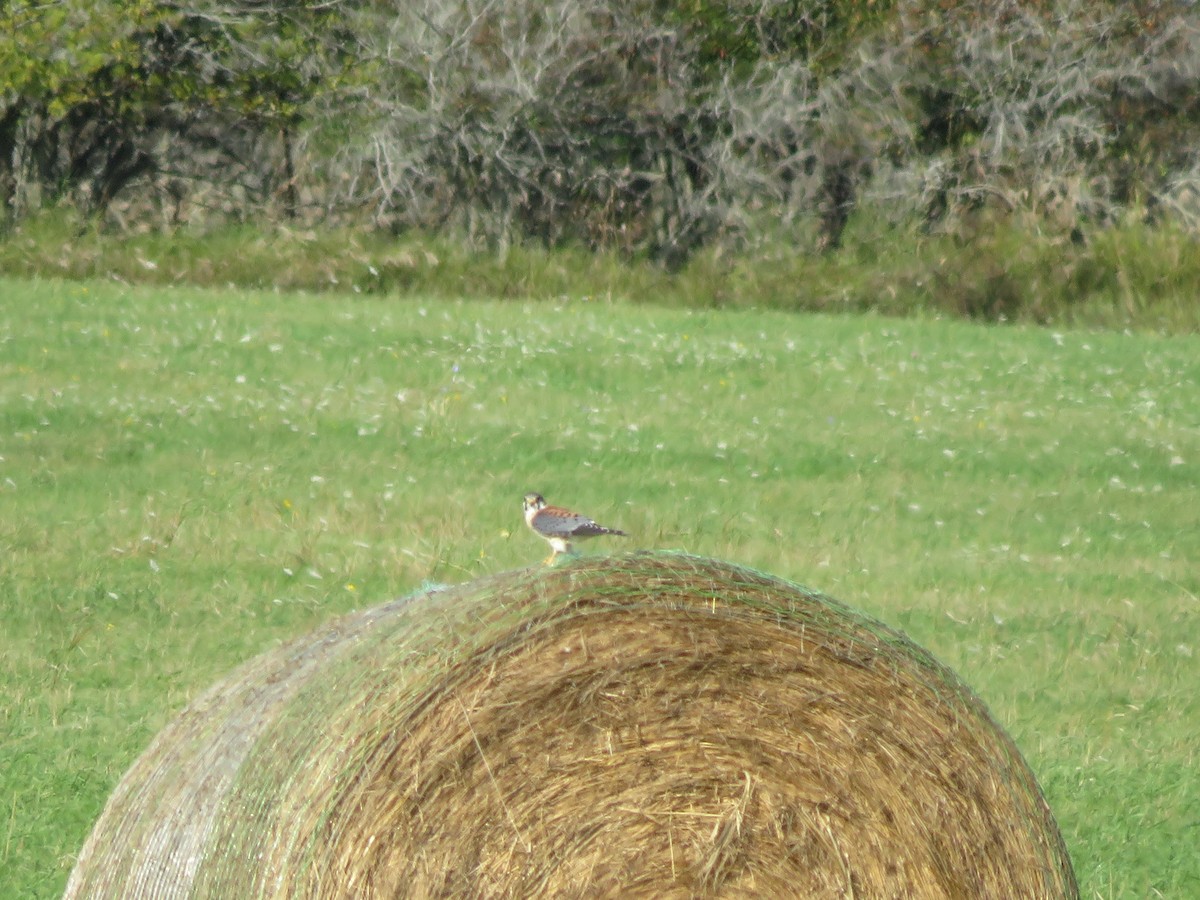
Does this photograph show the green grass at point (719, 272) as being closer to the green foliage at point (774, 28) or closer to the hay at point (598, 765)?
the green foliage at point (774, 28)

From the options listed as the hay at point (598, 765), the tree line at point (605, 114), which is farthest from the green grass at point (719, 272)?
the hay at point (598, 765)

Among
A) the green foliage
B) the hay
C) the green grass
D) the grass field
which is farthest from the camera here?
the green foliage

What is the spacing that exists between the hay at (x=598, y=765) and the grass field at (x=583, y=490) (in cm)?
166

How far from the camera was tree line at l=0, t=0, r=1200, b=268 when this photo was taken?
83.7 feet

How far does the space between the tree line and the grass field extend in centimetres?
508

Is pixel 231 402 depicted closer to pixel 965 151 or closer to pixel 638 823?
pixel 638 823

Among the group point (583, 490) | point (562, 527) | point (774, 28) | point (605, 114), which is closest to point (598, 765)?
point (562, 527)

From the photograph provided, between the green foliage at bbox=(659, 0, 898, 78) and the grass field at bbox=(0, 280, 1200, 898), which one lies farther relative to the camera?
the green foliage at bbox=(659, 0, 898, 78)

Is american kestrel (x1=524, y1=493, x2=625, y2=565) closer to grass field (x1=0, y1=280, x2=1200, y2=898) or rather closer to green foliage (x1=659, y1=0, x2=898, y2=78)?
grass field (x1=0, y1=280, x2=1200, y2=898)

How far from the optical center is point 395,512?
11.6m

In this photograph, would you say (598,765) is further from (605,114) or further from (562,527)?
(605,114)

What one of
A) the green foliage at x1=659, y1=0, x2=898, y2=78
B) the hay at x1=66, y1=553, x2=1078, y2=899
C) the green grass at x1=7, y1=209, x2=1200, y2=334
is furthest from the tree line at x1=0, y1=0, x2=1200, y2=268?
the hay at x1=66, y1=553, x2=1078, y2=899

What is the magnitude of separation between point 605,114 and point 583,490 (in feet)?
48.5

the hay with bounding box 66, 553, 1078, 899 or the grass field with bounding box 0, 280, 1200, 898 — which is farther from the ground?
the hay with bounding box 66, 553, 1078, 899
